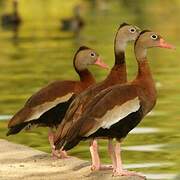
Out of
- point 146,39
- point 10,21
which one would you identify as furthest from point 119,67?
point 10,21

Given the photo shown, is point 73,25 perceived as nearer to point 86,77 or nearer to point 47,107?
point 86,77

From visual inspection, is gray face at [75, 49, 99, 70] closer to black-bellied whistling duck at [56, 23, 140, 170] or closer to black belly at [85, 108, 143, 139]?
black-bellied whistling duck at [56, 23, 140, 170]

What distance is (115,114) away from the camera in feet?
37.2

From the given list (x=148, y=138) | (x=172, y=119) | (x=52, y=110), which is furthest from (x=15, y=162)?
(x=172, y=119)

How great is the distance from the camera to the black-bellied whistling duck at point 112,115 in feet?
36.9

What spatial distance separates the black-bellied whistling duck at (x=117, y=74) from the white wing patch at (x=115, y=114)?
18.2 inches

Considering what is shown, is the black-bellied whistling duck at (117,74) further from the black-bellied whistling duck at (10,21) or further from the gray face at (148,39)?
the black-bellied whistling duck at (10,21)

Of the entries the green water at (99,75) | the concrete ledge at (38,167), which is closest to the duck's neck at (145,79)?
the concrete ledge at (38,167)

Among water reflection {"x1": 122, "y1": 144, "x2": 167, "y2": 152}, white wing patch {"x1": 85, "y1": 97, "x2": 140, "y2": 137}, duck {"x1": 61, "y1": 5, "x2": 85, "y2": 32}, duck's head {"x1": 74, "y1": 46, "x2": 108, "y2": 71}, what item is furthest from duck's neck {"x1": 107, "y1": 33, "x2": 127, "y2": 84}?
duck {"x1": 61, "y1": 5, "x2": 85, "y2": 32}

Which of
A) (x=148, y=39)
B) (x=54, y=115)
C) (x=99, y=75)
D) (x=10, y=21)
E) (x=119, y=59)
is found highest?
(x=148, y=39)

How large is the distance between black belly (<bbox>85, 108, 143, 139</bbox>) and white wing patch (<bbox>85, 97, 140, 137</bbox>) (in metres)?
0.05

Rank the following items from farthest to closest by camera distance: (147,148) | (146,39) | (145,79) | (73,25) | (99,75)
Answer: (73,25)
(99,75)
(147,148)
(146,39)
(145,79)

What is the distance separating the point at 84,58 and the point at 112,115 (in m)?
2.03

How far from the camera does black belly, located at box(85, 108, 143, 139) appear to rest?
37.1 ft
